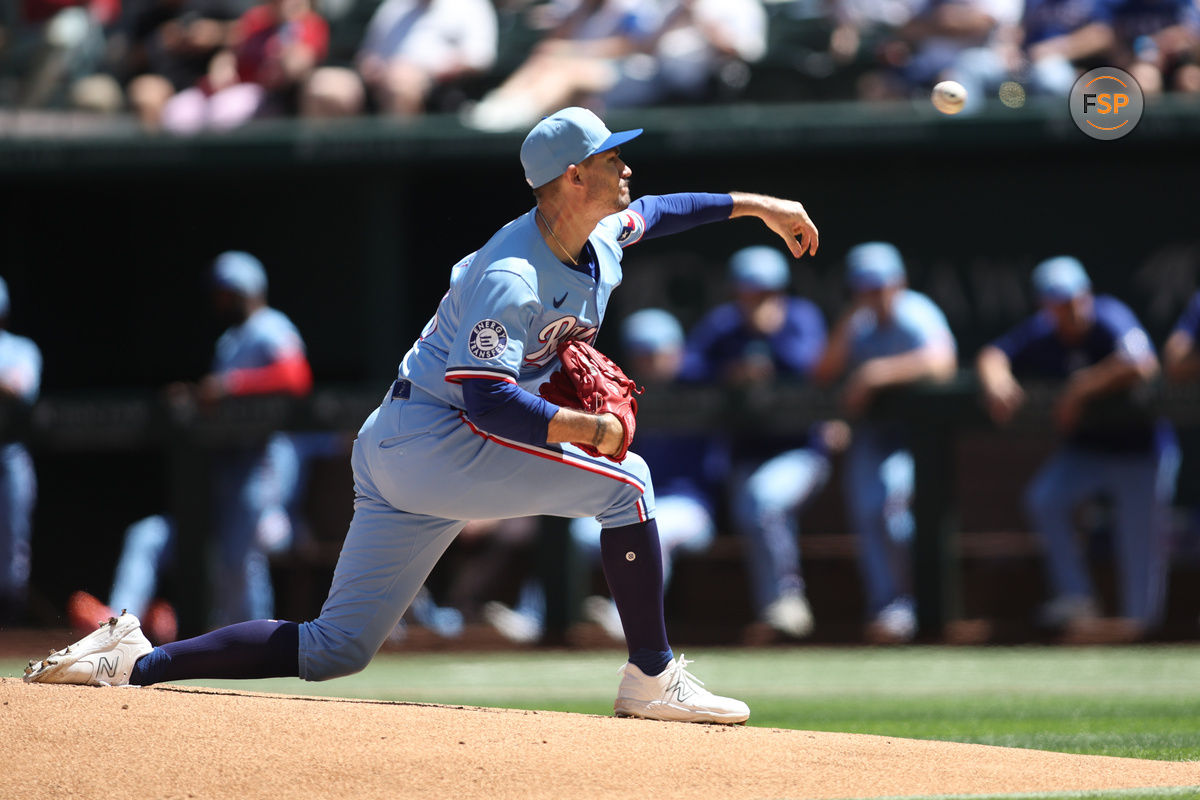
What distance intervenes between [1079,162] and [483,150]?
354 centimetres

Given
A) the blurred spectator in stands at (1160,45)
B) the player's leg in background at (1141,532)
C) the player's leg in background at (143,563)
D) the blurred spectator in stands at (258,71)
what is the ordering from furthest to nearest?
the blurred spectator in stands at (258,71) → the blurred spectator in stands at (1160,45) → the player's leg in background at (143,563) → the player's leg in background at (1141,532)

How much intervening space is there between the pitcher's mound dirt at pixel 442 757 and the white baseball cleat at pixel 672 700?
0.42ft

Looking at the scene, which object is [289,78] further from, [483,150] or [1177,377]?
[1177,377]

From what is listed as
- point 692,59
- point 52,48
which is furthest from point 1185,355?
point 52,48

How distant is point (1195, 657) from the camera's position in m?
7.46

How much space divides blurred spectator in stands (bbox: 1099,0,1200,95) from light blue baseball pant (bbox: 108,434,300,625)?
5.21 meters

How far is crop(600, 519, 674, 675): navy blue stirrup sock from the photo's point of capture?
4.20 m

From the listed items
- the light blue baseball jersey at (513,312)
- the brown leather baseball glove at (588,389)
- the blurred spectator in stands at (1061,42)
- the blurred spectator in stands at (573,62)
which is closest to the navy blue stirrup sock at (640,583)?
the brown leather baseball glove at (588,389)

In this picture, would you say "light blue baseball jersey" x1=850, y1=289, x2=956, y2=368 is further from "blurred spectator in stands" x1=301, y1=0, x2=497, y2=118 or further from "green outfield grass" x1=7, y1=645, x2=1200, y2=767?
"blurred spectator in stands" x1=301, y1=0, x2=497, y2=118

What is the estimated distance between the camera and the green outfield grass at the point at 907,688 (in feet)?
16.5

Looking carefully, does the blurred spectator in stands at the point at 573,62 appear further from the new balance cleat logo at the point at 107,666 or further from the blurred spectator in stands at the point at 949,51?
the new balance cleat logo at the point at 107,666

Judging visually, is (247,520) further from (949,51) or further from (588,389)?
(588,389)

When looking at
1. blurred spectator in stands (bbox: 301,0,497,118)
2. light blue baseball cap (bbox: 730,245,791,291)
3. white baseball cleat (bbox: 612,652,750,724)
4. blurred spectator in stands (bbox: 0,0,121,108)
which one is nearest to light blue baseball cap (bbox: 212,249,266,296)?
blurred spectator in stands (bbox: 301,0,497,118)

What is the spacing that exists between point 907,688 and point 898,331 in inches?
95.0
